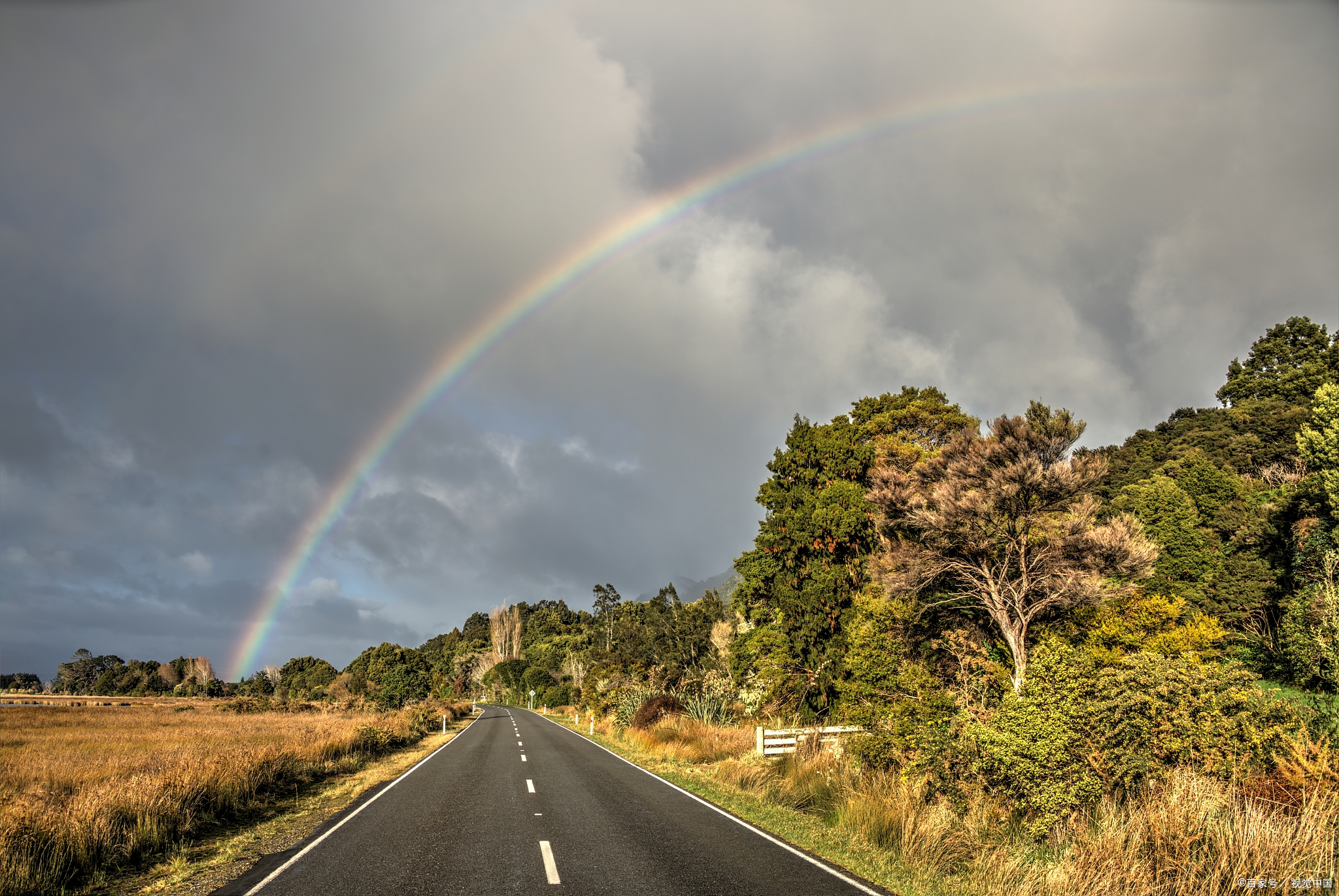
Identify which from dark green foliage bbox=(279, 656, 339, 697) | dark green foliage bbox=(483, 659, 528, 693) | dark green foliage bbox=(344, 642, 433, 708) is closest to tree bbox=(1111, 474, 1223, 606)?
dark green foliage bbox=(344, 642, 433, 708)

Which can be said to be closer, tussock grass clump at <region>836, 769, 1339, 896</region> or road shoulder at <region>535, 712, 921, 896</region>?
tussock grass clump at <region>836, 769, 1339, 896</region>

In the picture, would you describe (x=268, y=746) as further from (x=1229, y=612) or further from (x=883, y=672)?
(x=1229, y=612)

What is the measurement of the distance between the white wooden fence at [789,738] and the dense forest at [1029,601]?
0.94m

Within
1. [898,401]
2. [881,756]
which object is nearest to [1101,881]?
[881,756]

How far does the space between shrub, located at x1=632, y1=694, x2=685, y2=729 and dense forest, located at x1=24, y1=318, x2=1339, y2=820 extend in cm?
116

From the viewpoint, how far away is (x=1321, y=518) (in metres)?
38.8

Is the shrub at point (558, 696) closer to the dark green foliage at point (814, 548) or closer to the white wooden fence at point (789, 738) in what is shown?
the dark green foliage at point (814, 548)

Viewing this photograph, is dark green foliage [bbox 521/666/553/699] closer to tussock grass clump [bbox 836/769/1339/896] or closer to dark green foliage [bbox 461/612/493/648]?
dark green foliage [bbox 461/612/493/648]

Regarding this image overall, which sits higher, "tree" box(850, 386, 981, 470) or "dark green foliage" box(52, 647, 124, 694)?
"tree" box(850, 386, 981, 470)

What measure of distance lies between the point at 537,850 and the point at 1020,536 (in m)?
20.7

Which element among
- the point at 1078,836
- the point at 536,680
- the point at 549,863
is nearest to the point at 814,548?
the point at 1078,836

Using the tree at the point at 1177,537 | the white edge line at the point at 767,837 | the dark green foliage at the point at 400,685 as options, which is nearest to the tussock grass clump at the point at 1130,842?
the white edge line at the point at 767,837

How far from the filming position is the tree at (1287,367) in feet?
210

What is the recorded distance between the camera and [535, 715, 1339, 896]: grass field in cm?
668
